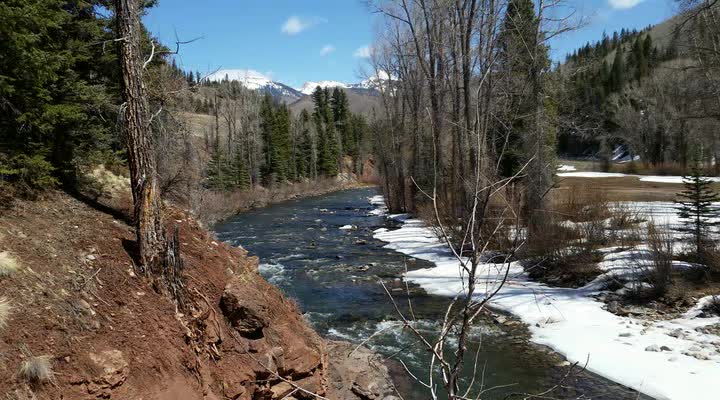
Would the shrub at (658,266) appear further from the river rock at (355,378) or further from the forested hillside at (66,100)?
the forested hillside at (66,100)

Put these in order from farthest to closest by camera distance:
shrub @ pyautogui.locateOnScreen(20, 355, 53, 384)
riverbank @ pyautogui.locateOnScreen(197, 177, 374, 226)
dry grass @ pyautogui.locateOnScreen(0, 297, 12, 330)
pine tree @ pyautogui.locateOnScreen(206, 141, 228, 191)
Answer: pine tree @ pyautogui.locateOnScreen(206, 141, 228, 191) → riverbank @ pyautogui.locateOnScreen(197, 177, 374, 226) → dry grass @ pyautogui.locateOnScreen(0, 297, 12, 330) → shrub @ pyautogui.locateOnScreen(20, 355, 53, 384)

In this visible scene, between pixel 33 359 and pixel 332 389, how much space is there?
4.44 meters

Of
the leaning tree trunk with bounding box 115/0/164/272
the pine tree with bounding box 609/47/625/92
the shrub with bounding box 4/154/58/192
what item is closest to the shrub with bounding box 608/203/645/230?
the leaning tree trunk with bounding box 115/0/164/272

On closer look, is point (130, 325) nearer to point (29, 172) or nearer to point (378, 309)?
point (29, 172)

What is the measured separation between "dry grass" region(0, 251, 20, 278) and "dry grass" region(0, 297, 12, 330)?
482mm

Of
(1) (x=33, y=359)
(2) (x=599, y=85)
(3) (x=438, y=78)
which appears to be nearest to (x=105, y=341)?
(1) (x=33, y=359)

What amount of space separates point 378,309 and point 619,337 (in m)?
5.39

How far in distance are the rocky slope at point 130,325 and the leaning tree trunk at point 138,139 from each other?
40cm

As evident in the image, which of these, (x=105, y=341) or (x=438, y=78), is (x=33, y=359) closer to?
(x=105, y=341)

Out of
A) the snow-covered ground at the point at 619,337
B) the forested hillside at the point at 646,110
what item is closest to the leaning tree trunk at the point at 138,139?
the snow-covered ground at the point at 619,337

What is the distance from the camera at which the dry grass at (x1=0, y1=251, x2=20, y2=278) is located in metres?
4.97

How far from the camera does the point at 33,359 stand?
4207 mm

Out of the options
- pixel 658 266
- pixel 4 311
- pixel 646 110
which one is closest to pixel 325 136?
pixel 646 110

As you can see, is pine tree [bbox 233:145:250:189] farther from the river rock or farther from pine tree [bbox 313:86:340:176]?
the river rock
